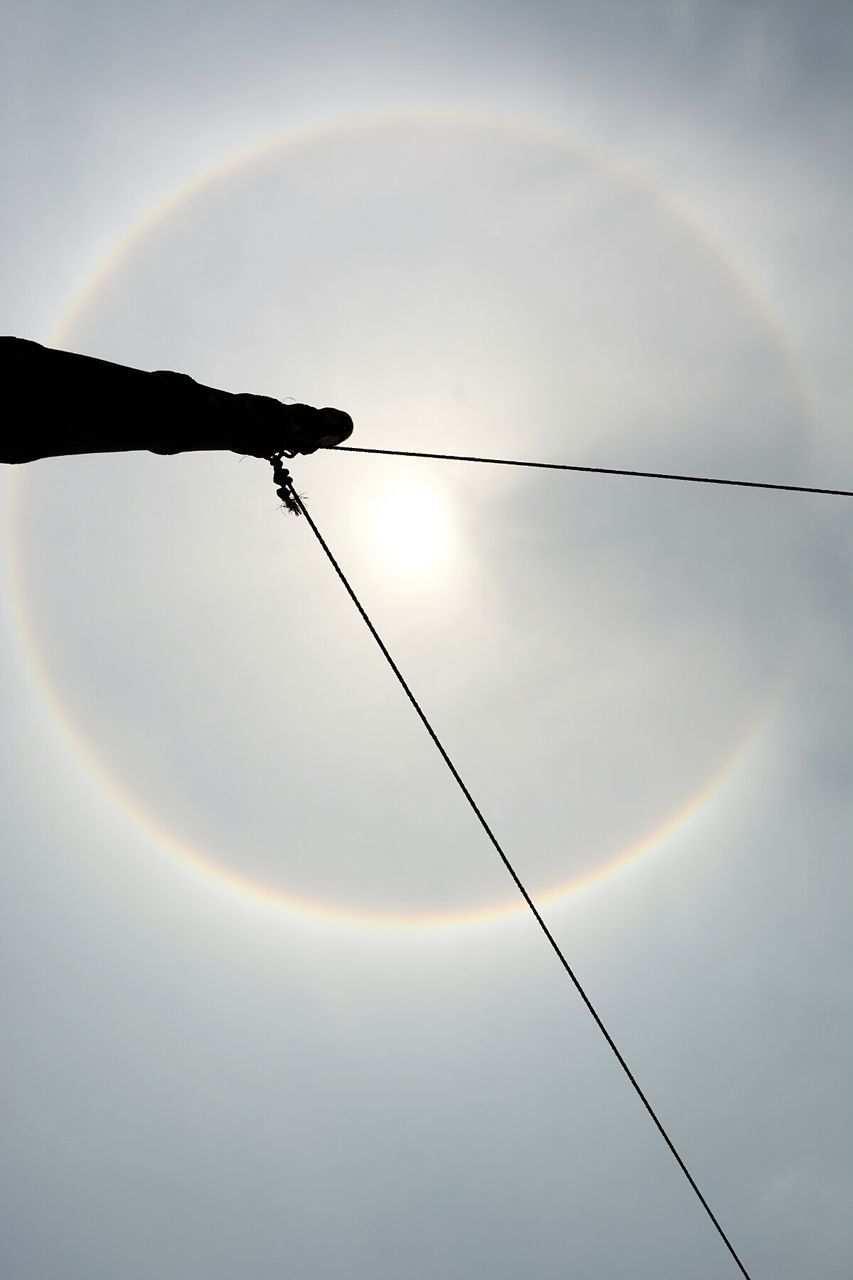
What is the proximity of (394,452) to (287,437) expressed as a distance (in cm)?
277

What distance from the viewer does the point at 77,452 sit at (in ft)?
16.0

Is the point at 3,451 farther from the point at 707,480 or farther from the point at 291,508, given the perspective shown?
the point at 707,480

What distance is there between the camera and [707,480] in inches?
360

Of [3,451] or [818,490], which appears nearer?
[3,451]

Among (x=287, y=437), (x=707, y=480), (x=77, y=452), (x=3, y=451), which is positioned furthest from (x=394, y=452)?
(x=3, y=451)

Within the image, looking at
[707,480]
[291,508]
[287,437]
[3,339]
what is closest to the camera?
[3,339]

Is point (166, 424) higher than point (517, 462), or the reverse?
point (517, 462)

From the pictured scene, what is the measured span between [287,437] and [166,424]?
1570mm

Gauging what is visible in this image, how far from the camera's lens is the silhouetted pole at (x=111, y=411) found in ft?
13.7

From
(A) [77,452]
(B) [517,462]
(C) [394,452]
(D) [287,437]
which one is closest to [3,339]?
(A) [77,452]

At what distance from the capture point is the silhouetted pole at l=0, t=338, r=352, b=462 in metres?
4.18

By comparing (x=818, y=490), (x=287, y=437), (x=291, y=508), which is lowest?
(x=818, y=490)

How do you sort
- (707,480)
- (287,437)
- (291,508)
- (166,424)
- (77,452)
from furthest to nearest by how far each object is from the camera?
(707,480)
(291,508)
(287,437)
(166,424)
(77,452)

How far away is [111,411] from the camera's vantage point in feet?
15.5
